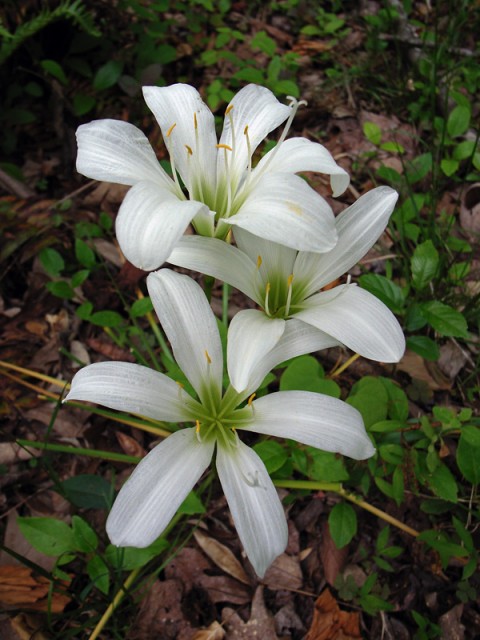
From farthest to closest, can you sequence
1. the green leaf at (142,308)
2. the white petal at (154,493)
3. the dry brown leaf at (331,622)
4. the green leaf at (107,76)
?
the green leaf at (107,76) < the green leaf at (142,308) < the dry brown leaf at (331,622) < the white petal at (154,493)

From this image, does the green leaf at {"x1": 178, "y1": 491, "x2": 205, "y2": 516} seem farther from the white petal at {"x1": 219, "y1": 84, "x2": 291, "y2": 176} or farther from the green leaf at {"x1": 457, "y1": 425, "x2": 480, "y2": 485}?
the white petal at {"x1": 219, "y1": 84, "x2": 291, "y2": 176}

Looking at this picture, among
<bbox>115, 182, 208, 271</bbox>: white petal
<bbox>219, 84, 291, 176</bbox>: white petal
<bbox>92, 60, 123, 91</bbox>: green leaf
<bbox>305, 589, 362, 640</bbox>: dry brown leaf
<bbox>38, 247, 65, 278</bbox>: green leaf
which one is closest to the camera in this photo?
A: <bbox>115, 182, 208, 271</bbox>: white petal

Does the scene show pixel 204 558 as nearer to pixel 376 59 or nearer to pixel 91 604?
pixel 91 604

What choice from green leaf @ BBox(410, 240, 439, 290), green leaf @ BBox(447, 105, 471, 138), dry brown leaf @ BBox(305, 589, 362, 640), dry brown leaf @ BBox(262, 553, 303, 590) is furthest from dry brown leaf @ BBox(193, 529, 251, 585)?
green leaf @ BBox(447, 105, 471, 138)

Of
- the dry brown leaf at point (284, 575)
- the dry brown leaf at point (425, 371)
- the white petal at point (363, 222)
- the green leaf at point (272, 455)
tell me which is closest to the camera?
the white petal at point (363, 222)

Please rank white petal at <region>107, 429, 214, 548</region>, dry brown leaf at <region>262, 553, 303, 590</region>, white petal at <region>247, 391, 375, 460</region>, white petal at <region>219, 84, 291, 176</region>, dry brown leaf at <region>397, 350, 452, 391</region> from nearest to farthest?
white petal at <region>107, 429, 214, 548</region> < white petal at <region>247, 391, 375, 460</region> < white petal at <region>219, 84, 291, 176</region> < dry brown leaf at <region>262, 553, 303, 590</region> < dry brown leaf at <region>397, 350, 452, 391</region>

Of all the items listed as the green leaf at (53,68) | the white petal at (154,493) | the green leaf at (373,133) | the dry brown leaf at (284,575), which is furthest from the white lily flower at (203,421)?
the green leaf at (53,68)

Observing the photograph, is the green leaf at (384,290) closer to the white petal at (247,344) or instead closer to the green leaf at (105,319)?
the white petal at (247,344)

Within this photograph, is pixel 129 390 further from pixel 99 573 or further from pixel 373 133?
pixel 373 133

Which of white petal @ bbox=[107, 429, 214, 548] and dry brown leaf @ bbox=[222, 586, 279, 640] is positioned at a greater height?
white petal @ bbox=[107, 429, 214, 548]
